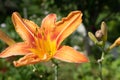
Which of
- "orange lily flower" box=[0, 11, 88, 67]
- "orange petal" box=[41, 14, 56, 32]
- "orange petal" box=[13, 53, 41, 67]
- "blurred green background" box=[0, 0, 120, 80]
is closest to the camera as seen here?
"orange petal" box=[13, 53, 41, 67]

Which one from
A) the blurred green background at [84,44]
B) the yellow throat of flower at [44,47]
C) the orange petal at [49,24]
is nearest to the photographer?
the yellow throat of flower at [44,47]

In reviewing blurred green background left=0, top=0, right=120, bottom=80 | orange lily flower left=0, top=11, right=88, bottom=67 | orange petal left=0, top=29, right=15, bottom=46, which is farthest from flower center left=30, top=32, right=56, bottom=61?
blurred green background left=0, top=0, right=120, bottom=80

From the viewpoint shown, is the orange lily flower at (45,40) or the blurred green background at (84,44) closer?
the orange lily flower at (45,40)

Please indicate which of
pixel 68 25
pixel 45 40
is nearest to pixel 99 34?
pixel 68 25

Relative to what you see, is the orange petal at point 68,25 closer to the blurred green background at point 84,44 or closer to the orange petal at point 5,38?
the orange petal at point 5,38

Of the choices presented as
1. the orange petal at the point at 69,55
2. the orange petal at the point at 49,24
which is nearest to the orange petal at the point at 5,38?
the orange petal at the point at 49,24

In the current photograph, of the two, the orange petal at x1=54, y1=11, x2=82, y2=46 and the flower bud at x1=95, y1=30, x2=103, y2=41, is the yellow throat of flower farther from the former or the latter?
the flower bud at x1=95, y1=30, x2=103, y2=41

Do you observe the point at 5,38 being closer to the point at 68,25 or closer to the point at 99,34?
the point at 68,25
